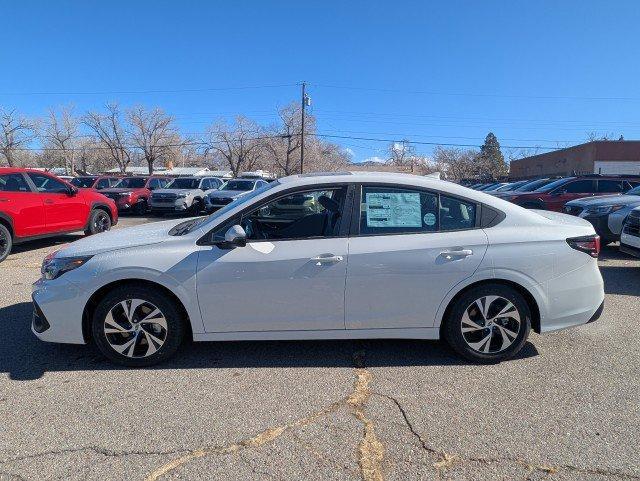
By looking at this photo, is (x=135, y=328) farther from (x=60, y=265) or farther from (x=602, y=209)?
(x=602, y=209)

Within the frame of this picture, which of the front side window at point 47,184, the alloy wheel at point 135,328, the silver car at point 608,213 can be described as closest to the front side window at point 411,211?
the alloy wheel at point 135,328

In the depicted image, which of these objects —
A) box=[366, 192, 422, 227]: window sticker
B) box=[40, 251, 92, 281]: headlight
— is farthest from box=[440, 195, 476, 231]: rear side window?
box=[40, 251, 92, 281]: headlight

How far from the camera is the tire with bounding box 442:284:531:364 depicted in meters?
3.62

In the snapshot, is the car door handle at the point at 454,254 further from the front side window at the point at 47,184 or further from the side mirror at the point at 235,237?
the front side window at the point at 47,184

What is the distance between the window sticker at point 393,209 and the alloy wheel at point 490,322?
85 cm

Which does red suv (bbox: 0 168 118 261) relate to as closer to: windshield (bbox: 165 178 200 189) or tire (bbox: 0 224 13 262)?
tire (bbox: 0 224 13 262)

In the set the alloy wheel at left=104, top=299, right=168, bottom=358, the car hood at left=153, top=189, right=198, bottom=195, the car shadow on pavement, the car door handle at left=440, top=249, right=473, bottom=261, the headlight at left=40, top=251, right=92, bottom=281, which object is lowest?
the car shadow on pavement

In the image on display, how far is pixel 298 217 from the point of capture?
3760 mm

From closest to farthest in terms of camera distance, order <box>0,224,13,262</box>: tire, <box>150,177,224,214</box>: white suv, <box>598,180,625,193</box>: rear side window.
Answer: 1. <box>0,224,13,262</box>: tire
2. <box>598,180,625,193</box>: rear side window
3. <box>150,177,224,214</box>: white suv

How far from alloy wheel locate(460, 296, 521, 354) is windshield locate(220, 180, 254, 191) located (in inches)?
618

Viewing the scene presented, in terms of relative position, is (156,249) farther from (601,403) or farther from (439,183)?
(601,403)

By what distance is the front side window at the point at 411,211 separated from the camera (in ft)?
12.0

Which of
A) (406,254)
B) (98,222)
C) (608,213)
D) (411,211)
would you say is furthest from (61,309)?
(608,213)

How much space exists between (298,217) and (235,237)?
0.61 meters
